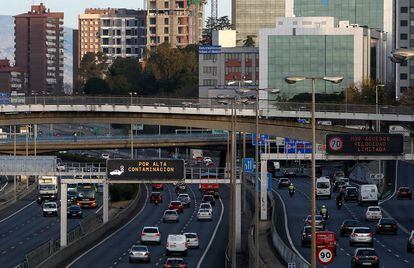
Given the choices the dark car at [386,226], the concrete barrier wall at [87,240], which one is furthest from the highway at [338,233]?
the concrete barrier wall at [87,240]

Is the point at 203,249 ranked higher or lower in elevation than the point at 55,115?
lower

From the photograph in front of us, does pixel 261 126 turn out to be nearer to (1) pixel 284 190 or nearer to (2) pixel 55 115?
(2) pixel 55 115

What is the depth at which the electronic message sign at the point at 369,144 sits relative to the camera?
9500 cm

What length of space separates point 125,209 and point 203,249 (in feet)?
126

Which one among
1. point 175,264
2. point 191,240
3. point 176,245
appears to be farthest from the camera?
point 191,240

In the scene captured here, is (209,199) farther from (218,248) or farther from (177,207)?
(218,248)

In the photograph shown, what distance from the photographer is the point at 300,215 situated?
112062 mm

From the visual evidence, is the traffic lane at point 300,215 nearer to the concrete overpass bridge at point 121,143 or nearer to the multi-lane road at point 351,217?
the multi-lane road at point 351,217

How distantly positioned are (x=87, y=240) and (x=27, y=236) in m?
14.9

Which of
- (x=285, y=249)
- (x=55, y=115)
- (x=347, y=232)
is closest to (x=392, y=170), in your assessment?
(x=55, y=115)

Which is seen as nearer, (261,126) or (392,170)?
(261,126)

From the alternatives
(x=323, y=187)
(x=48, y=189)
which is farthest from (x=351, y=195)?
(x=48, y=189)

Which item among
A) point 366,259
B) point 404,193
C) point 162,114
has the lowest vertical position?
point 404,193

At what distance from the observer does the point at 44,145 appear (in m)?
176
